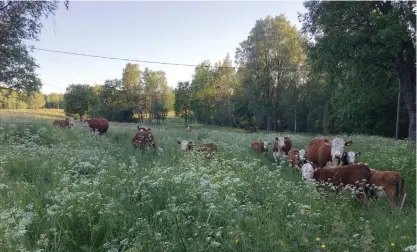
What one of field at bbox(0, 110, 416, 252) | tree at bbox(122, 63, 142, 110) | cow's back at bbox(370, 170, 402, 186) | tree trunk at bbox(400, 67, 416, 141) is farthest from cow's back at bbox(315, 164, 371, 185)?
tree at bbox(122, 63, 142, 110)

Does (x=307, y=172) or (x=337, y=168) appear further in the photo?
(x=307, y=172)

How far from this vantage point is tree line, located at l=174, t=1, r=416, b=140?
51.9 feet

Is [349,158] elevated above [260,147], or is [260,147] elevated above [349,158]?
[349,158]

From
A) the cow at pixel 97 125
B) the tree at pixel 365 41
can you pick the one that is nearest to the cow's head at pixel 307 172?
the tree at pixel 365 41

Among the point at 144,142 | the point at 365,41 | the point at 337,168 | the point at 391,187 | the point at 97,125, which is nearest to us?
the point at 391,187

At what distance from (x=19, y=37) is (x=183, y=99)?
46252 millimetres

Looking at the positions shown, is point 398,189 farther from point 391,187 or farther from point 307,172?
point 307,172

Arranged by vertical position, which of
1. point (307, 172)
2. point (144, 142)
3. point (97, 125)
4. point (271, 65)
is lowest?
point (307, 172)

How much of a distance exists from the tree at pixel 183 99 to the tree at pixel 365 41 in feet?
144

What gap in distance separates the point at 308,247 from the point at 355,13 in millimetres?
15591

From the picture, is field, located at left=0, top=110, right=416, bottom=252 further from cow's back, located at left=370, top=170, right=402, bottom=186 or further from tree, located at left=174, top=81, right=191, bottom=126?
tree, located at left=174, top=81, right=191, bottom=126

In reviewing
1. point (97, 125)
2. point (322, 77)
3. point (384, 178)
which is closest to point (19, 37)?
point (97, 125)

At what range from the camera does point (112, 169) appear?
6.29 metres

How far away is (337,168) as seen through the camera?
297 inches
